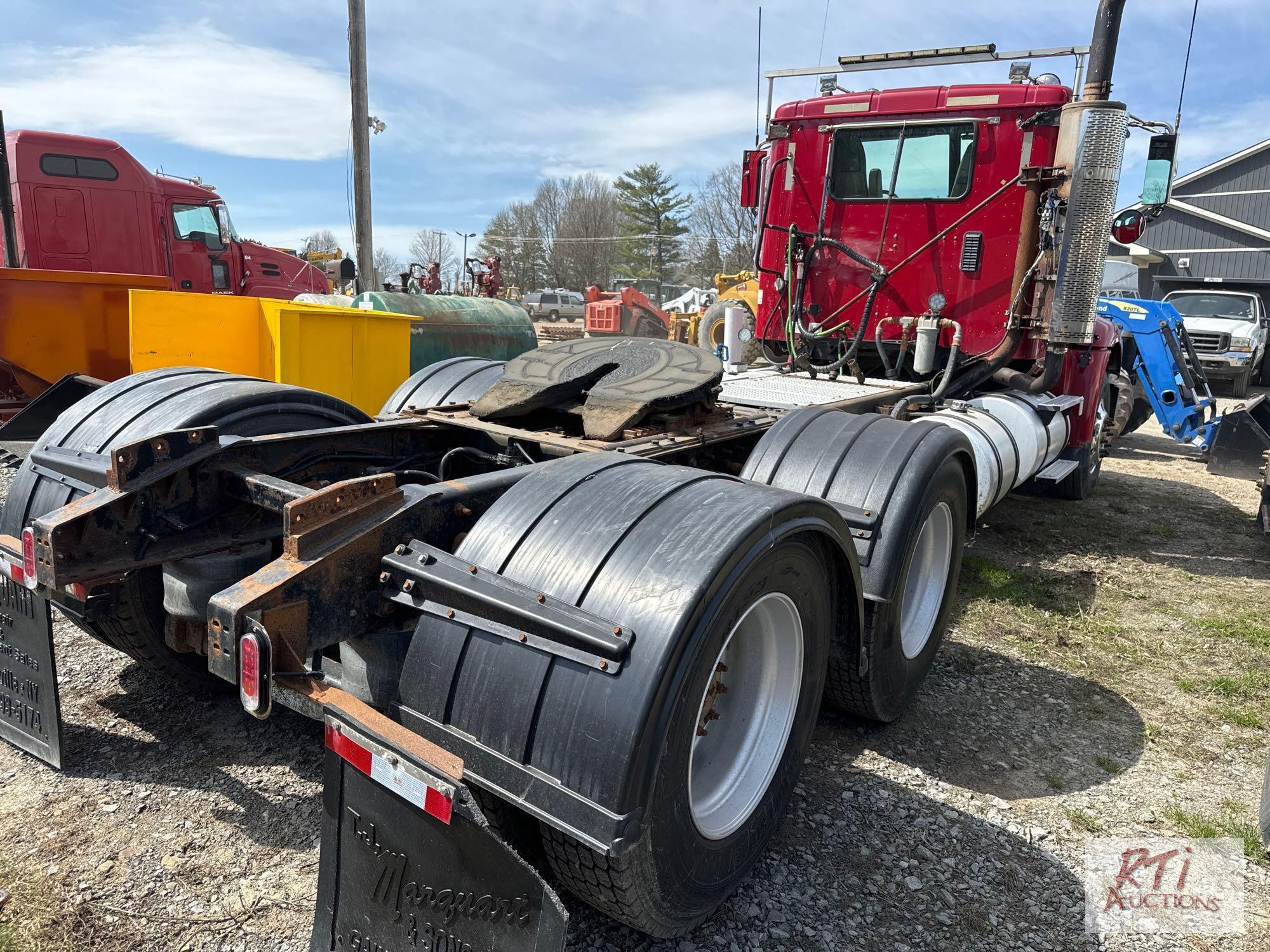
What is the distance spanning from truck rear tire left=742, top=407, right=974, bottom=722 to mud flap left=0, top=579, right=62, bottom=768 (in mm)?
2457

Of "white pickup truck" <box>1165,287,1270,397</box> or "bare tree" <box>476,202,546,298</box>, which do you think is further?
"bare tree" <box>476,202,546,298</box>

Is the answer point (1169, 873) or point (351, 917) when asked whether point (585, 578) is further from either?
point (1169, 873)

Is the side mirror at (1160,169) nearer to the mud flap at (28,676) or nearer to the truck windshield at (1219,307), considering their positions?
the mud flap at (28,676)

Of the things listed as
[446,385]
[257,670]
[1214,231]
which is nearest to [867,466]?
[257,670]

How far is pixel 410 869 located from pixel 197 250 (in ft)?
39.0

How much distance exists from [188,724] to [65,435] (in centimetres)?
116

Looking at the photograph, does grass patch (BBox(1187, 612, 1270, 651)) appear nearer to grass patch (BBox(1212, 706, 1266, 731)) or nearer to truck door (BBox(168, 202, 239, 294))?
grass patch (BBox(1212, 706, 1266, 731))

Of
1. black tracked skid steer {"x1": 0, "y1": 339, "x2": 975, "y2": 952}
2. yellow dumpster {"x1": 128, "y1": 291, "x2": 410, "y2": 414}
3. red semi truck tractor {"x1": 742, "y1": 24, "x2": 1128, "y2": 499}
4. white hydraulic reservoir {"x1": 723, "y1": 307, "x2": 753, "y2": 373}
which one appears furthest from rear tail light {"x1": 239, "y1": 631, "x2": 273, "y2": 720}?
white hydraulic reservoir {"x1": 723, "y1": 307, "x2": 753, "y2": 373}

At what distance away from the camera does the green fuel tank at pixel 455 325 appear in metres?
9.15

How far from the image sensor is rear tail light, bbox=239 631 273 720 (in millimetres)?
1873

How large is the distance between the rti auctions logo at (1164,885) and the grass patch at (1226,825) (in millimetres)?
30

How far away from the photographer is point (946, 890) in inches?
99.9

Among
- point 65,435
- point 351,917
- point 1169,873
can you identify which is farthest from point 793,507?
point 65,435

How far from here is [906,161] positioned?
604 centimetres
